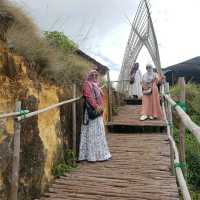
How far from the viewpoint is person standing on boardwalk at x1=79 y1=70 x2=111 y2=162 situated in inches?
244

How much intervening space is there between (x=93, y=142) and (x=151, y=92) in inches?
117

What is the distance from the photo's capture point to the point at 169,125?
7.09 metres

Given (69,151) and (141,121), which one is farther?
(141,121)

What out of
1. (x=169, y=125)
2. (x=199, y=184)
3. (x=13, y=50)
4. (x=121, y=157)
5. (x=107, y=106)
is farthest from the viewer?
(x=107, y=106)

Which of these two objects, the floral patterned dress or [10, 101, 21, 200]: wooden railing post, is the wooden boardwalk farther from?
[10, 101, 21, 200]: wooden railing post

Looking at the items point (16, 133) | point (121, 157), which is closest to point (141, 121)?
point (121, 157)

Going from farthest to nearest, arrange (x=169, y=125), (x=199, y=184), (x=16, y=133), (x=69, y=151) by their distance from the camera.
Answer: (x=199, y=184), (x=169, y=125), (x=69, y=151), (x=16, y=133)

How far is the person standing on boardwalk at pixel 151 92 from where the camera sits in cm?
876

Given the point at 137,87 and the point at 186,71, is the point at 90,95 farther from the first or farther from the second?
the point at 186,71

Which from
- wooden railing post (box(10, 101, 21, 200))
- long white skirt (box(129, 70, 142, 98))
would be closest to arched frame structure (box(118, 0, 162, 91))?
long white skirt (box(129, 70, 142, 98))

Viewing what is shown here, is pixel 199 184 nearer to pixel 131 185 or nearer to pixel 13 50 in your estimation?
pixel 131 185

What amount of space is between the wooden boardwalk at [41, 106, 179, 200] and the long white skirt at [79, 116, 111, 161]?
0.15 m

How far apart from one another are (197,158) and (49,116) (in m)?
4.66

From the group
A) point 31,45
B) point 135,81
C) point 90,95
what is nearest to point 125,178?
point 90,95
